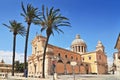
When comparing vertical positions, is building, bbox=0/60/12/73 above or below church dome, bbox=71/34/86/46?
below

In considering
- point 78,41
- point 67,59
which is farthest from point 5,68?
point 67,59

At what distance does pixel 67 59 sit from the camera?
67.9 m

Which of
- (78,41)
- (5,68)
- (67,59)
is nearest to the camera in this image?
(67,59)

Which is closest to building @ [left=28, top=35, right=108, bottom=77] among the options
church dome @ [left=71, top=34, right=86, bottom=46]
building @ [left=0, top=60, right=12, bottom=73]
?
church dome @ [left=71, top=34, right=86, bottom=46]

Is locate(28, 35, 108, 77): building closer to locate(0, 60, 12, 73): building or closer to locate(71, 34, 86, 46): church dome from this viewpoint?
→ locate(71, 34, 86, 46): church dome

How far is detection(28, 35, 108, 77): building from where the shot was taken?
59931 millimetres

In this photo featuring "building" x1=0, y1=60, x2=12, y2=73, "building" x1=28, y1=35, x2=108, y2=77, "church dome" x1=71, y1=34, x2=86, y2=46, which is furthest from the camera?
"church dome" x1=71, y1=34, x2=86, y2=46

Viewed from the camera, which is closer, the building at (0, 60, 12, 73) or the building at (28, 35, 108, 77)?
the building at (28, 35, 108, 77)

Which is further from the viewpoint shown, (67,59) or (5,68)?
(5,68)

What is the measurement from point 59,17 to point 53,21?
129 cm

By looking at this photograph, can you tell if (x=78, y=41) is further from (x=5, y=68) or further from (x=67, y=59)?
(x=5, y=68)

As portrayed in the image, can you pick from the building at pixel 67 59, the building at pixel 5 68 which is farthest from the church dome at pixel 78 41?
the building at pixel 5 68

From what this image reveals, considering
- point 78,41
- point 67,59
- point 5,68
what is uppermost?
point 78,41

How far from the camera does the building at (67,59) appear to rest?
197 ft
